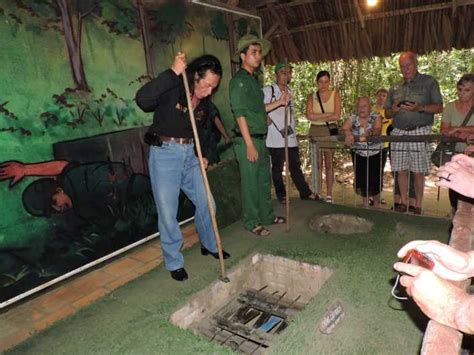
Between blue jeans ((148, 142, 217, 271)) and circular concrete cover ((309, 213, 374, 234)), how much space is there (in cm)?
154

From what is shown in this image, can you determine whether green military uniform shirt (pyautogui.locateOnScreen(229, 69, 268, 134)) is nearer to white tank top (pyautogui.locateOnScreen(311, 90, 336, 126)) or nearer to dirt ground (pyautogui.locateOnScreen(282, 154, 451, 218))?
white tank top (pyautogui.locateOnScreen(311, 90, 336, 126))

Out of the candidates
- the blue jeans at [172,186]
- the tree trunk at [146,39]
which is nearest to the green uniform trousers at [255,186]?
the blue jeans at [172,186]

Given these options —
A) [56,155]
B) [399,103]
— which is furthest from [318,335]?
[399,103]

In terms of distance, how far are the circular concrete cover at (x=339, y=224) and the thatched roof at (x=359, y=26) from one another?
3160mm

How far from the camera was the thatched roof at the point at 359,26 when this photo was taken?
16.3ft

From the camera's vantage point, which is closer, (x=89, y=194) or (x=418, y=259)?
(x=418, y=259)

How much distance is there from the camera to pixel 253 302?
3.11 metres

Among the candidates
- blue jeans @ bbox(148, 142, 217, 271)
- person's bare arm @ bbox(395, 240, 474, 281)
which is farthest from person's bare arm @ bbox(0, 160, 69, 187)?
person's bare arm @ bbox(395, 240, 474, 281)

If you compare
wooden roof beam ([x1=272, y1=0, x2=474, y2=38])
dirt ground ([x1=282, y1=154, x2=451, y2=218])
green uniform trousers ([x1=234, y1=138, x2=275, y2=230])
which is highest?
wooden roof beam ([x1=272, y1=0, x2=474, y2=38])

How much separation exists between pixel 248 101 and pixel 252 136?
39 centimetres

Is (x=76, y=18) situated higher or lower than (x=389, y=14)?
lower

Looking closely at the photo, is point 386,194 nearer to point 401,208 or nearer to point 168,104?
point 401,208

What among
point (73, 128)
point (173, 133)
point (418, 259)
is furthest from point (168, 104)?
point (418, 259)

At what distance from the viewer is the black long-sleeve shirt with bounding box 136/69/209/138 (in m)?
2.58
